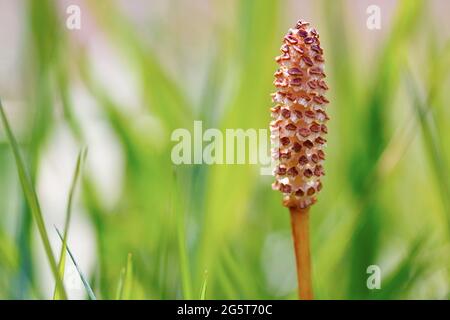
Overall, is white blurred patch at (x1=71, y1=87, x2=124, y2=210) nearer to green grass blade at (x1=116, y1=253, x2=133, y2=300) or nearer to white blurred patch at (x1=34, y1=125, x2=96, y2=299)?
white blurred patch at (x1=34, y1=125, x2=96, y2=299)

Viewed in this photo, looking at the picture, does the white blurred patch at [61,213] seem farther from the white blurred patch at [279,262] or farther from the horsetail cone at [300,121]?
the horsetail cone at [300,121]

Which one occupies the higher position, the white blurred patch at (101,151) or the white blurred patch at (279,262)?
the white blurred patch at (101,151)

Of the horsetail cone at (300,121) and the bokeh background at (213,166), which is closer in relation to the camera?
the horsetail cone at (300,121)

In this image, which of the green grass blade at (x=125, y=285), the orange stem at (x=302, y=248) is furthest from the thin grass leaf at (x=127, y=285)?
the orange stem at (x=302, y=248)

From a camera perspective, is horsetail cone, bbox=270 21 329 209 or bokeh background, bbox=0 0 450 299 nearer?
horsetail cone, bbox=270 21 329 209

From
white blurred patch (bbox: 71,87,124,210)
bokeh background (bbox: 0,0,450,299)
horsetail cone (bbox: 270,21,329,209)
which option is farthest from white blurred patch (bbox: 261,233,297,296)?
horsetail cone (bbox: 270,21,329,209)

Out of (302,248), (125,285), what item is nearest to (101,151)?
(125,285)

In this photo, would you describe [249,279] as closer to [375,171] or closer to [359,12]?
[375,171]

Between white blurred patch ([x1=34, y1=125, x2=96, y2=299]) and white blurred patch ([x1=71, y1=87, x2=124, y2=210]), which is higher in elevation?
white blurred patch ([x1=71, y1=87, x2=124, y2=210])
